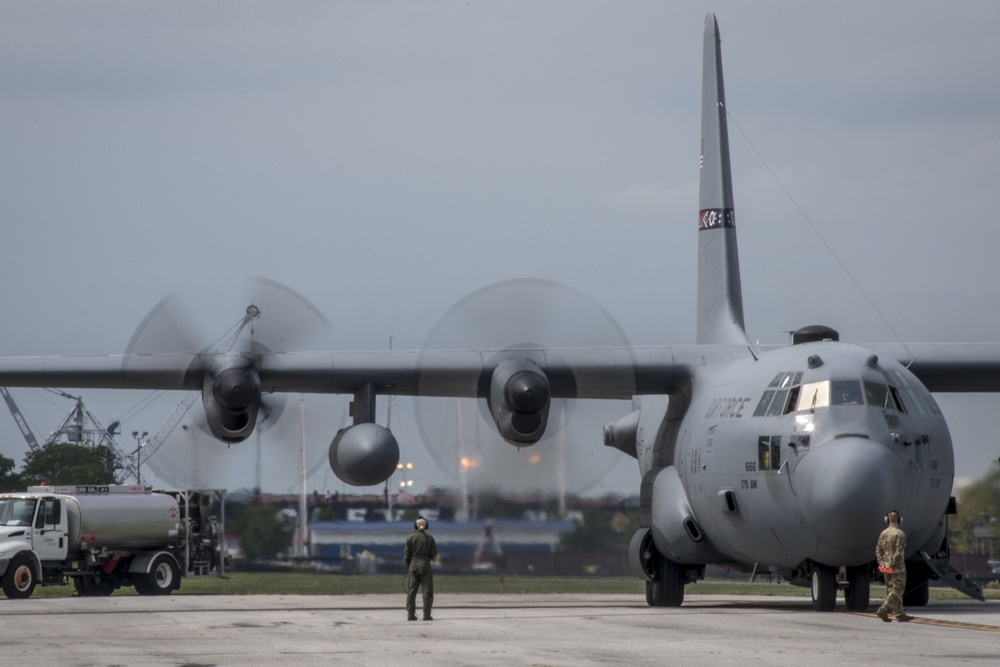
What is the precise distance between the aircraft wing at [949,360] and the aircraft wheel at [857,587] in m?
4.96

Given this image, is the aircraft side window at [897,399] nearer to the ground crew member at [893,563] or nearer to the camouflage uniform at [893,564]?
the ground crew member at [893,563]

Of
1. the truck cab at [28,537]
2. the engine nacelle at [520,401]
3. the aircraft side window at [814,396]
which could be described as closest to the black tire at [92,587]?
the truck cab at [28,537]

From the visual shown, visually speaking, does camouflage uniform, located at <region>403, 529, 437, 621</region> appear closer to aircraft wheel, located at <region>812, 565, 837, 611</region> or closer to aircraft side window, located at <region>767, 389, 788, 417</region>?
aircraft side window, located at <region>767, 389, 788, 417</region>

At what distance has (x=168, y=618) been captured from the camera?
67.8 feet

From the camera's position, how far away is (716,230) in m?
27.4

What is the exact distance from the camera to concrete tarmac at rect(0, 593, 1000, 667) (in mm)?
13469

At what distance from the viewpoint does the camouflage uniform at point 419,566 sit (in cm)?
1939

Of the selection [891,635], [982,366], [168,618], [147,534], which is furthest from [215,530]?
[891,635]

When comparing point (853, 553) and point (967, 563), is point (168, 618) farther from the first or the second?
point (967, 563)

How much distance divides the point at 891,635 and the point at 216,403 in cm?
1168

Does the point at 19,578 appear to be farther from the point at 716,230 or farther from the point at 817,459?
the point at 817,459

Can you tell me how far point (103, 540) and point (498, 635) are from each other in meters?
16.9

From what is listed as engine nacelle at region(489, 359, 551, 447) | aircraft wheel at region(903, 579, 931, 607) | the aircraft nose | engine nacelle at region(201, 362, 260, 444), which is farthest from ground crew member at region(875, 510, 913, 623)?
engine nacelle at region(201, 362, 260, 444)

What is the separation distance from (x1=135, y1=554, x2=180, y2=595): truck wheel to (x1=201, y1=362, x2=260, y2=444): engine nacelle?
9584mm
